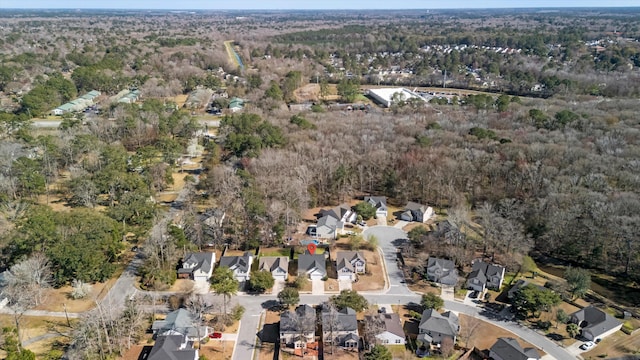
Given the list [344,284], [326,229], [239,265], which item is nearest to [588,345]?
[344,284]

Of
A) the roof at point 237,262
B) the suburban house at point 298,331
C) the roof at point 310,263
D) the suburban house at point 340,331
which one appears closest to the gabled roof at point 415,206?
the roof at point 310,263

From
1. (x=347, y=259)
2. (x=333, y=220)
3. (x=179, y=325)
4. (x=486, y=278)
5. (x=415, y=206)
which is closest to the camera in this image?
(x=179, y=325)

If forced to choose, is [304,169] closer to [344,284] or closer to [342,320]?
[344,284]

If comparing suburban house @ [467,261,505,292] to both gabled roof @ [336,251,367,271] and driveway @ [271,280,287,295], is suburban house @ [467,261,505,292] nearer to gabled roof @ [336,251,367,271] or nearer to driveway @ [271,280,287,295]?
gabled roof @ [336,251,367,271]

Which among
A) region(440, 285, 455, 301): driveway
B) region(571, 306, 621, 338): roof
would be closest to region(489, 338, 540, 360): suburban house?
region(571, 306, 621, 338): roof

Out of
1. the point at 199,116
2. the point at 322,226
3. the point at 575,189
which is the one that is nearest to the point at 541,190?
the point at 575,189
